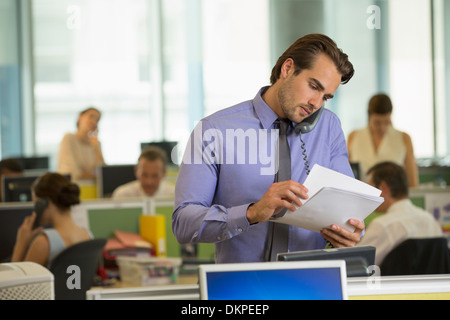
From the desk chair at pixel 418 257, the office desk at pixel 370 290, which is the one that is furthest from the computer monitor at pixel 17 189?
the office desk at pixel 370 290

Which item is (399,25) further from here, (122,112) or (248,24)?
(122,112)

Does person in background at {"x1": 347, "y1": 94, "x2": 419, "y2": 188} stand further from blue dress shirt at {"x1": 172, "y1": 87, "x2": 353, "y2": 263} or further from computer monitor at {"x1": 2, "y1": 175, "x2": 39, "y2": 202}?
blue dress shirt at {"x1": 172, "y1": 87, "x2": 353, "y2": 263}

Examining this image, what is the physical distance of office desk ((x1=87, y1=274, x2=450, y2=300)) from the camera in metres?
1.28

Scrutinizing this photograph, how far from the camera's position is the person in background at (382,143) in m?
4.58

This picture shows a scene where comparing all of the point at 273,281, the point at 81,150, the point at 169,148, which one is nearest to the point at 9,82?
the point at 169,148

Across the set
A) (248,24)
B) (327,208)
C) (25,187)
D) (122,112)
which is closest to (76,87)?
(122,112)

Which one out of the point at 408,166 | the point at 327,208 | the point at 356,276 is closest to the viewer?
the point at 356,276

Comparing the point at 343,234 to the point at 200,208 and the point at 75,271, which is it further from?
the point at 75,271

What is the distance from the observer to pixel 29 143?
8.30 meters

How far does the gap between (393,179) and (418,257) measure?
0.43 metres

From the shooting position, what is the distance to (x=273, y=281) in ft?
3.52

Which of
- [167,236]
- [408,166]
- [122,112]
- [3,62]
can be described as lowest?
[167,236]
